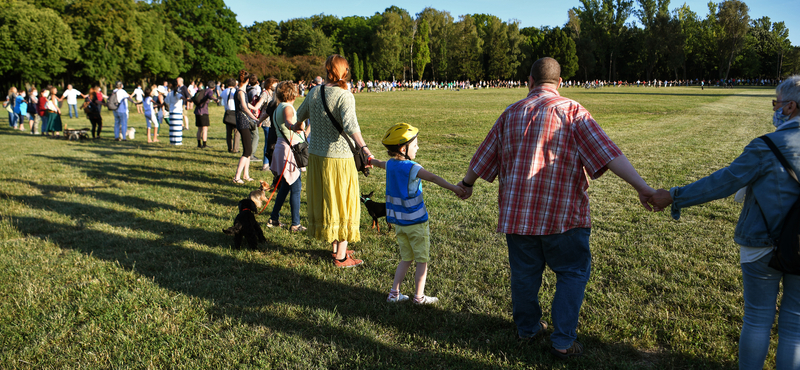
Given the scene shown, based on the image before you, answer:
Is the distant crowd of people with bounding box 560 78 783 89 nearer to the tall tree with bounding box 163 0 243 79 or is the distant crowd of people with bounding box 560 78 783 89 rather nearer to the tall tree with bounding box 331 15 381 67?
the tall tree with bounding box 331 15 381 67

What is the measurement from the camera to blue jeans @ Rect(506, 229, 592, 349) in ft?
9.93

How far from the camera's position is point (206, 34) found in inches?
2325

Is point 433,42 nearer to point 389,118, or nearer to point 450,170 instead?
point 389,118

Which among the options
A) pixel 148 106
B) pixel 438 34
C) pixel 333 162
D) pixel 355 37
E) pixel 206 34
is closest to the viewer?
pixel 333 162

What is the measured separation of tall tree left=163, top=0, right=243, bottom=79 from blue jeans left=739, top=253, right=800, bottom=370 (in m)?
64.2

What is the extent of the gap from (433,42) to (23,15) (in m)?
65.8

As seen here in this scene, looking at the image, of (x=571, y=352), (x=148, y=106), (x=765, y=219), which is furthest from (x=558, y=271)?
(x=148, y=106)

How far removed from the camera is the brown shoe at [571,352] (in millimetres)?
3145


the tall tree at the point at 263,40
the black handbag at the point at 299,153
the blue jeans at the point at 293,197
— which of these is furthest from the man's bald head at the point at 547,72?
the tall tree at the point at 263,40

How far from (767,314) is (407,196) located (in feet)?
7.89

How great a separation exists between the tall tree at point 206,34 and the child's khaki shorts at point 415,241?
6219cm

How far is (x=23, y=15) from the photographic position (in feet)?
143

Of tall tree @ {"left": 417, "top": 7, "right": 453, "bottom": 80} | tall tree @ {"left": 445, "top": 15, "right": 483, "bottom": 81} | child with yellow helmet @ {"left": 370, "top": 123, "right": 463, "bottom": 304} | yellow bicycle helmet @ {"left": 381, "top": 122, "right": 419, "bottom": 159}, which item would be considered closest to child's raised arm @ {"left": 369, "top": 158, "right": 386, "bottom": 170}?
child with yellow helmet @ {"left": 370, "top": 123, "right": 463, "bottom": 304}

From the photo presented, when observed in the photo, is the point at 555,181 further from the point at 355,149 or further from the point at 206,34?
the point at 206,34
